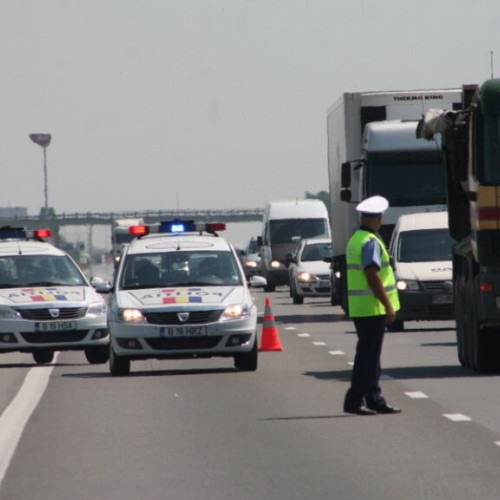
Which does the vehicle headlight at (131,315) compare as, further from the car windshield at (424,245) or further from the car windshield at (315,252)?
the car windshield at (315,252)

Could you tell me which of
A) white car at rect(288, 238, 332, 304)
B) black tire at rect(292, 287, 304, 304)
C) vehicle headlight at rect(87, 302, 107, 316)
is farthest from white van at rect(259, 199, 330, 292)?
vehicle headlight at rect(87, 302, 107, 316)

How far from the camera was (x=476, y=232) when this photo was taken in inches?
695

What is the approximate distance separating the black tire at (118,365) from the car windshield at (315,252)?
81.1 feet

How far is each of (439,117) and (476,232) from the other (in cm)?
214

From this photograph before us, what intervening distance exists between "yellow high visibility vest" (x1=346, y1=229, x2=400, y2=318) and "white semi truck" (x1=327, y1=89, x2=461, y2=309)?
15360mm

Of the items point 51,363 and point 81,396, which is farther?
point 51,363

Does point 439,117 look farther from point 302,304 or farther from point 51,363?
point 302,304

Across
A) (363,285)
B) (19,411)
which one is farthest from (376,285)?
(19,411)

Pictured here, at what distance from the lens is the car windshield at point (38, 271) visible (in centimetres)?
2288

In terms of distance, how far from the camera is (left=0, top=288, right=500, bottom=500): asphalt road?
32.4 ft

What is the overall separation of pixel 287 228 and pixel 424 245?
27261 millimetres

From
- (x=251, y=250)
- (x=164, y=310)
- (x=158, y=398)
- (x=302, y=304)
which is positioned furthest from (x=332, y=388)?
(x=251, y=250)

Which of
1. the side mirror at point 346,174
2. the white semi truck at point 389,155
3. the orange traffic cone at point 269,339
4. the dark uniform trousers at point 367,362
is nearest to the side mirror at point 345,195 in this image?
the white semi truck at point 389,155

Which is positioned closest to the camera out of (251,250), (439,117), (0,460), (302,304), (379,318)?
(0,460)
